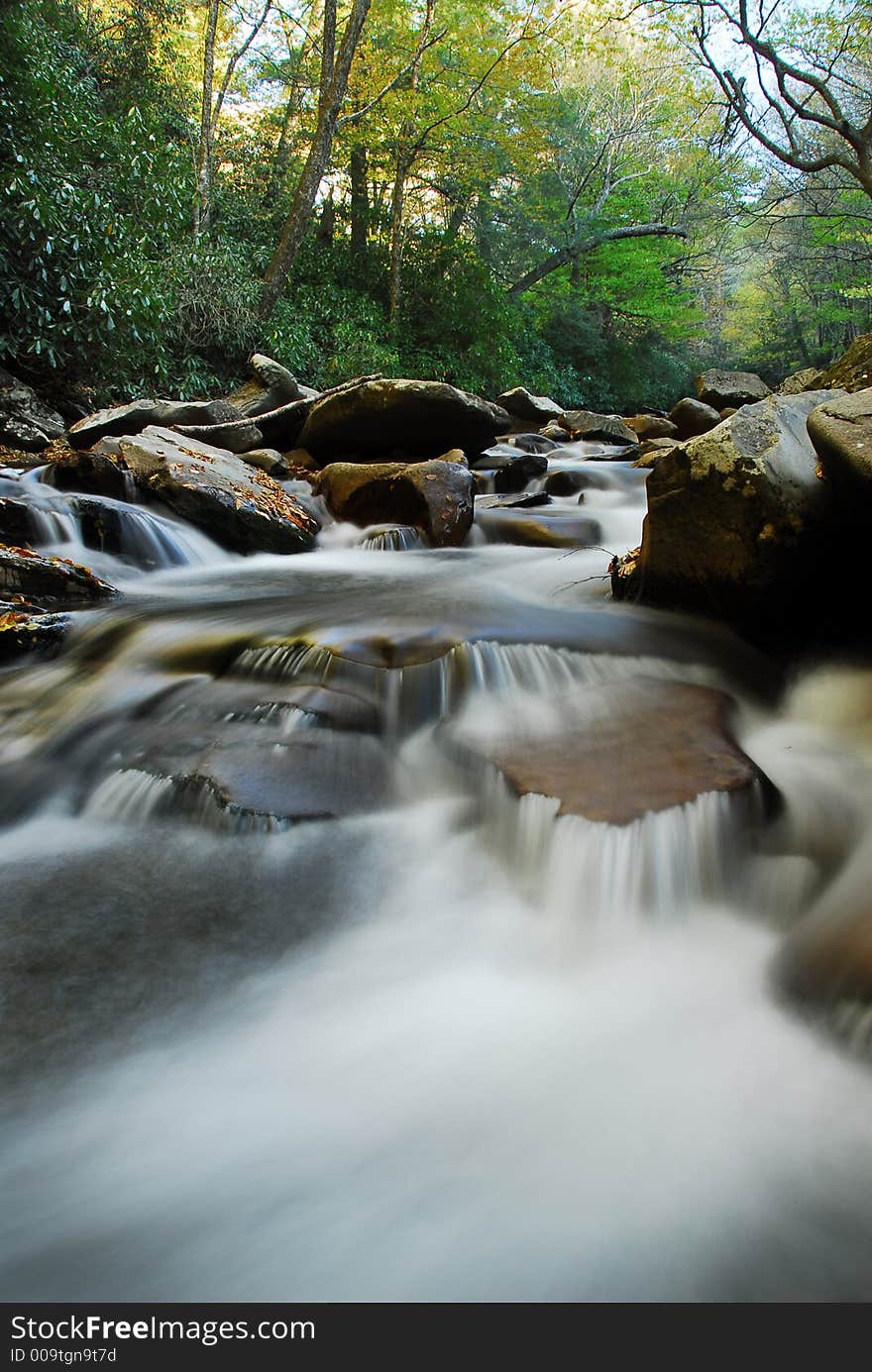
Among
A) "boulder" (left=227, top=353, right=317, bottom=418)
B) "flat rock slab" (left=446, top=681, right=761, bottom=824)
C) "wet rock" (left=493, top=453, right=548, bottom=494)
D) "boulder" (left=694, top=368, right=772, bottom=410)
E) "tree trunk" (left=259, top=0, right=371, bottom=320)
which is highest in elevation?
"tree trunk" (left=259, top=0, right=371, bottom=320)

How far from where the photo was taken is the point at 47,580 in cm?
466

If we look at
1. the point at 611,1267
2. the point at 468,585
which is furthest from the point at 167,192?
the point at 611,1267

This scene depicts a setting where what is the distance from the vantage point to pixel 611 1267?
1343 mm

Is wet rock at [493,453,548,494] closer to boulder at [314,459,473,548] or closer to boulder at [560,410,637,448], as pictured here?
boulder at [314,459,473,548]

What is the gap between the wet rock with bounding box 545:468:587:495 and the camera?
8969mm

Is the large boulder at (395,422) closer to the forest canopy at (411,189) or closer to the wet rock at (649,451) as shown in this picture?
the wet rock at (649,451)

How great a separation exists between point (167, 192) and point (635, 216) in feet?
48.8

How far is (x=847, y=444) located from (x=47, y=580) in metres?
4.55

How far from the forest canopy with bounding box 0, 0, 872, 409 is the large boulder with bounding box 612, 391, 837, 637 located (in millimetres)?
8157

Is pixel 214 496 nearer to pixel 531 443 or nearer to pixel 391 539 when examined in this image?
pixel 391 539

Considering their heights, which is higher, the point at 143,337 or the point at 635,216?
the point at 635,216

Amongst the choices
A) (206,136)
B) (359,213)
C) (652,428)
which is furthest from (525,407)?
(206,136)

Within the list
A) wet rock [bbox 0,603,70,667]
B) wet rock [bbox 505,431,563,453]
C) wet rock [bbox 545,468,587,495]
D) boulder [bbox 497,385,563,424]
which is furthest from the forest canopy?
wet rock [bbox 0,603,70,667]
